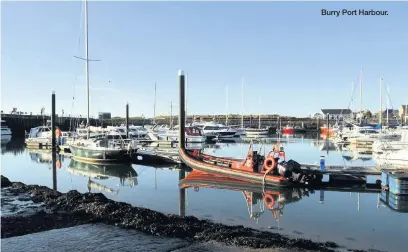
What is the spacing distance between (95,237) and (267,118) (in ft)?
366

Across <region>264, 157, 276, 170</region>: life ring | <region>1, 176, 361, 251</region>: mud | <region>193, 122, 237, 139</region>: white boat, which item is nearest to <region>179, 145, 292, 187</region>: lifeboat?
<region>264, 157, 276, 170</region>: life ring

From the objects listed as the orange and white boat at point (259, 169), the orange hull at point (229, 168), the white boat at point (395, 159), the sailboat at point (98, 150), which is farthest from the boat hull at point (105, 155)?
the white boat at point (395, 159)

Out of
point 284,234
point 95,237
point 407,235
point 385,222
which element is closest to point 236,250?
point 284,234

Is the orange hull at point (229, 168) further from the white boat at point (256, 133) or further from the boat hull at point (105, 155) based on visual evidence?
the white boat at point (256, 133)

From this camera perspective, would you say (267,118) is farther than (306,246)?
Yes

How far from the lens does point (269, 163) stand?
57.5ft

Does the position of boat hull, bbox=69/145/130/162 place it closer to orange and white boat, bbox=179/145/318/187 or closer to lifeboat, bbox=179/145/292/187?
lifeboat, bbox=179/145/292/187

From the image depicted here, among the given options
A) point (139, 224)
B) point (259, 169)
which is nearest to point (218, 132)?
point (259, 169)

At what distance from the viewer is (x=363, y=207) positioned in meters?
13.7

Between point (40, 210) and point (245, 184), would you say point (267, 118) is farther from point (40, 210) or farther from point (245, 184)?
point (40, 210)

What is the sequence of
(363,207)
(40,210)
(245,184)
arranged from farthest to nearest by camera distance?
(245,184)
(363,207)
(40,210)

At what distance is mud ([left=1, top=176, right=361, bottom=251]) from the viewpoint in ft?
28.0

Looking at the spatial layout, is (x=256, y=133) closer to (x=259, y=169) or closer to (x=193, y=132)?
(x=193, y=132)

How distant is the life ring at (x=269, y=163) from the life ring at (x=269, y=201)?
2172mm
